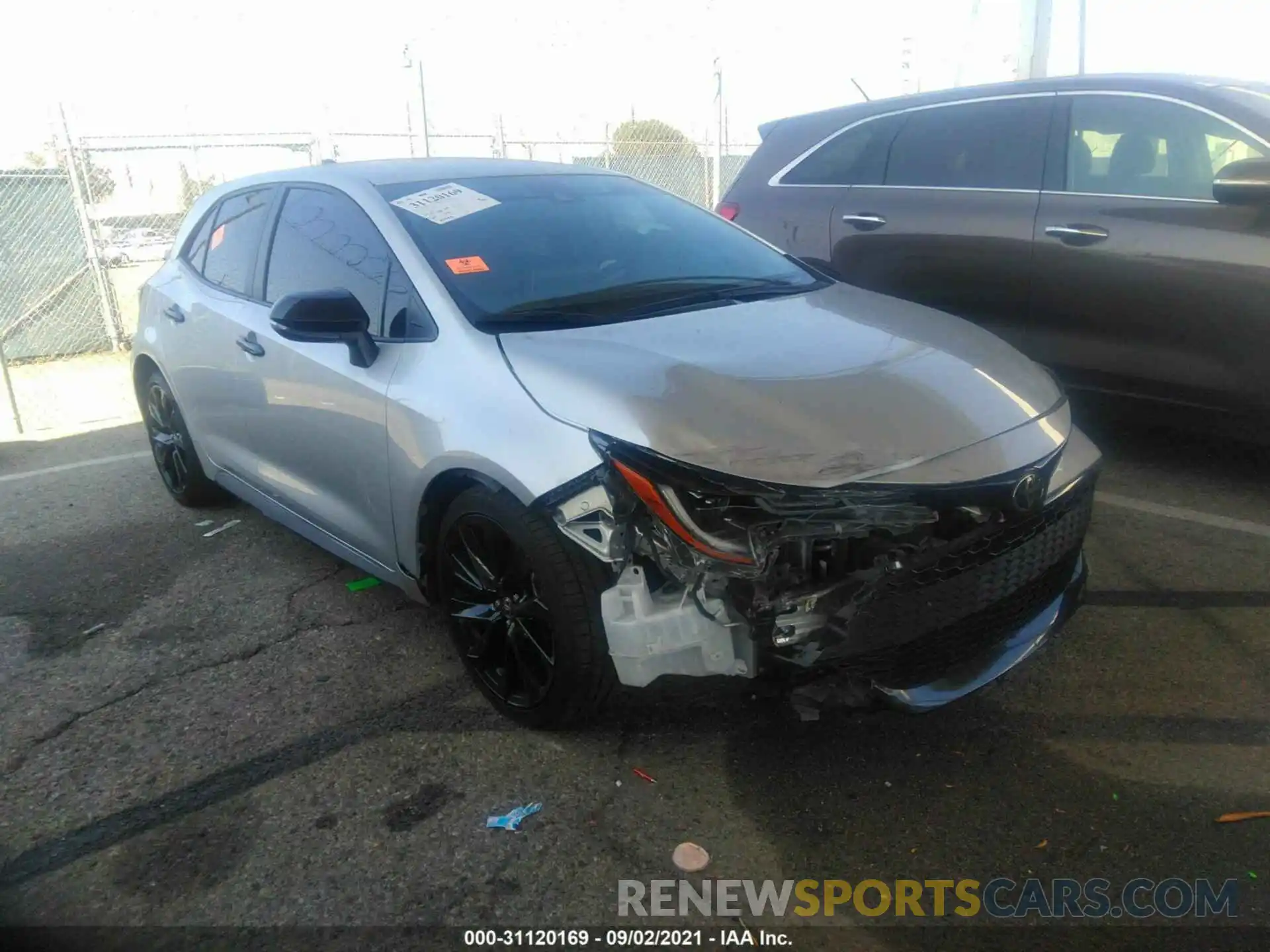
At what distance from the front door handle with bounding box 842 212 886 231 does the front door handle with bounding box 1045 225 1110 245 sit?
0.88 m

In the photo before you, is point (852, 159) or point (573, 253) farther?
point (852, 159)

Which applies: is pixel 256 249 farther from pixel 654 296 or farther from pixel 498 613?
pixel 498 613

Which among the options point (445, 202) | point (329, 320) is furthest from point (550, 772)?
point (445, 202)

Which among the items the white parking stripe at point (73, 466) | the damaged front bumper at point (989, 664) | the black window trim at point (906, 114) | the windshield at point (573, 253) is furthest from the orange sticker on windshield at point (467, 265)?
the white parking stripe at point (73, 466)

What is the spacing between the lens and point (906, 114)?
17.3 ft

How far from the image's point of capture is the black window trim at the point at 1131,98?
4.07 m

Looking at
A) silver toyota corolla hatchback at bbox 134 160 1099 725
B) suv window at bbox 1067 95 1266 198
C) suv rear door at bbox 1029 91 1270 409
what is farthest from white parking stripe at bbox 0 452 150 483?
suv window at bbox 1067 95 1266 198

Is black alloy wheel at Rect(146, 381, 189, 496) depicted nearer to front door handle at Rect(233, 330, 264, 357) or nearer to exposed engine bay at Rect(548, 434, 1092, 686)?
front door handle at Rect(233, 330, 264, 357)

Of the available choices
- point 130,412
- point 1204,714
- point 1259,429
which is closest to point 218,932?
point 1204,714

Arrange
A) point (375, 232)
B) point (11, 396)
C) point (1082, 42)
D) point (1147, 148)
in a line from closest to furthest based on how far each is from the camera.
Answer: point (375, 232) → point (1147, 148) → point (11, 396) → point (1082, 42)

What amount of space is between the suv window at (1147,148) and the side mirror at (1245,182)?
4.4 inches

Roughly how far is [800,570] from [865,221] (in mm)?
3353

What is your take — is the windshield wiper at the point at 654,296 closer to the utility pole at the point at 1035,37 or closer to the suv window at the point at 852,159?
the suv window at the point at 852,159

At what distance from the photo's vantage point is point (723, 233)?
3922mm
